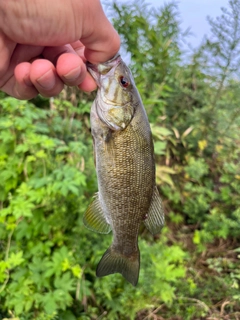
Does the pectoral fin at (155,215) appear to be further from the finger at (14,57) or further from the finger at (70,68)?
the finger at (14,57)

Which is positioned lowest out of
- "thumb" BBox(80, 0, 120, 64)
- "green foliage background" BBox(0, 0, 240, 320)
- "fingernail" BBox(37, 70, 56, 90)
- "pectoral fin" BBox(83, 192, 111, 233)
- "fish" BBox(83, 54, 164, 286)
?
"green foliage background" BBox(0, 0, 240, 320)

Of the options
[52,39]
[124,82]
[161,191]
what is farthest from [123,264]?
[161,191]

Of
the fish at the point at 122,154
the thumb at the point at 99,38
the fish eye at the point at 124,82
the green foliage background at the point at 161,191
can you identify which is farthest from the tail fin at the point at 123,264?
the thumb at the point at 99,38

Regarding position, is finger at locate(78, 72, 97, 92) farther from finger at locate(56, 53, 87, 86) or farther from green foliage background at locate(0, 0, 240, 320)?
green foliage background at locate(0, 0, 240, 320)

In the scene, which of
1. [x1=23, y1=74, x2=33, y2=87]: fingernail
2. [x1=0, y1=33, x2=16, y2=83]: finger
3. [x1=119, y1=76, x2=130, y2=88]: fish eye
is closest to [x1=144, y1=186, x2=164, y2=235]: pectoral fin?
[x1=119, y1=76, x2=130, y2=88]: fish eye

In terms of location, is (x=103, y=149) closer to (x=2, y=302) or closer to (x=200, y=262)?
(x=2, y=302)

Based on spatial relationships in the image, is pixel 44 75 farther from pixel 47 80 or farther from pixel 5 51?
pixel 5 51
